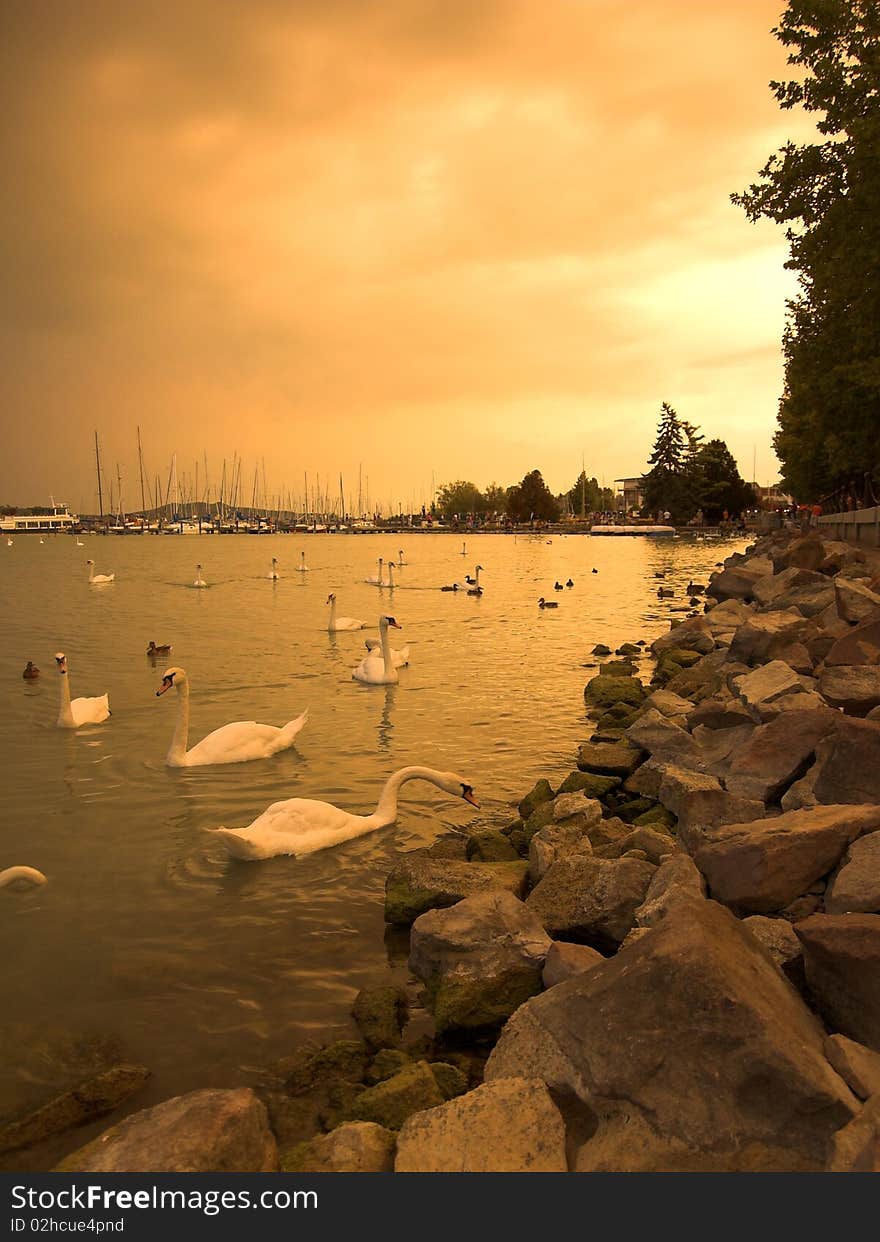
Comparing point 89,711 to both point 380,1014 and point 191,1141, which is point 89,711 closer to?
A: point 380,1014

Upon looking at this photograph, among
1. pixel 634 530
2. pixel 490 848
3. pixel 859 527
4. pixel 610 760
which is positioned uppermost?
pixel 634 530

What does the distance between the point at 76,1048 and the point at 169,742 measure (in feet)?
27.2

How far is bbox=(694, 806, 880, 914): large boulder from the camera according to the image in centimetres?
607

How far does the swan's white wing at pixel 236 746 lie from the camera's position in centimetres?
1207

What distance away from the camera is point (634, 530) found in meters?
149

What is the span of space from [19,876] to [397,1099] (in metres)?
4.72

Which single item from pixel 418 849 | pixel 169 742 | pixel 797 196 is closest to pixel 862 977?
pixel 418 849

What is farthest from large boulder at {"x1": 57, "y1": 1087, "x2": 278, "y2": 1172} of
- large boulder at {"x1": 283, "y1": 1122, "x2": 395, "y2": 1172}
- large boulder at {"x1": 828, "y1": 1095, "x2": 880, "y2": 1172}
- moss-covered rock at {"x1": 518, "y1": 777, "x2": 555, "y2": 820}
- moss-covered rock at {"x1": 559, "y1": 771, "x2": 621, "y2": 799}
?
moss-covered rock at {"x1": 559, "y1": 771, "x2": 621, "y2": 799}

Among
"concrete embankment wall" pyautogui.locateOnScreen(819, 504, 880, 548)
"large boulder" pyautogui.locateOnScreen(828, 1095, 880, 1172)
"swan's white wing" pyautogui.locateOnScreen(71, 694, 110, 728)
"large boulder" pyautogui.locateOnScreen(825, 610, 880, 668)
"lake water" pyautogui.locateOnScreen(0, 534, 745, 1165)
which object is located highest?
"concrete embankment wall" pyautogui.locateOnScreen(819, 504, 880, 548)

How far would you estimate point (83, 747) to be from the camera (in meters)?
13.4

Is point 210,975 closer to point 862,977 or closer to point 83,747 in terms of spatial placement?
point 862,977

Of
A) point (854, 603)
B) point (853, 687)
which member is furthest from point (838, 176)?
point (853, 687)

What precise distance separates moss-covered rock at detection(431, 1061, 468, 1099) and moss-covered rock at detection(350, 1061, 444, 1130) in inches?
3.5

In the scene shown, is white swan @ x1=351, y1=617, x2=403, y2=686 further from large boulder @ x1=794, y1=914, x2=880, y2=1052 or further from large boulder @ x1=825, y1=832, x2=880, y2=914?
large boulder @ x1=794, y1=914, x2=880, y2=1052
